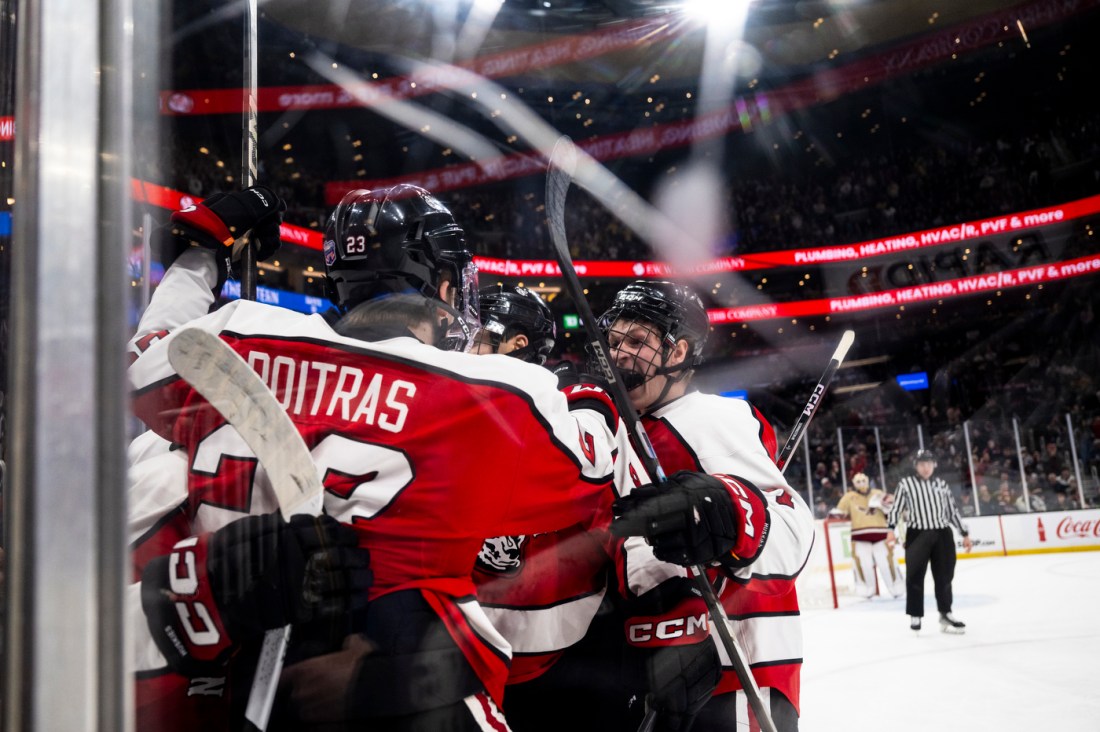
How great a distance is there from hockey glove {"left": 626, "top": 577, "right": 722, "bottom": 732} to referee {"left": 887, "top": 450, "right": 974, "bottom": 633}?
204cm

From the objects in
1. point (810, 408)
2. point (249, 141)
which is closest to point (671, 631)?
point (810, 408)

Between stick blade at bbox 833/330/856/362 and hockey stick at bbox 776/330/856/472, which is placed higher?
stick blade at bbox 833/330/856/362

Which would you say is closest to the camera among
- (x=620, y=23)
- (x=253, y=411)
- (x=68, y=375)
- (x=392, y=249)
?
(x=68, y=375)

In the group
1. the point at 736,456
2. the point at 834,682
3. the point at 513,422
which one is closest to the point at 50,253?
the point at 513,422

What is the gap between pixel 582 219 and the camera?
1371 millimetres

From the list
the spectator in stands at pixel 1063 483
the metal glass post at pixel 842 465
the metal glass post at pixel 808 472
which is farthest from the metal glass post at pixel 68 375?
the spectator in stands at pixel 1063 483

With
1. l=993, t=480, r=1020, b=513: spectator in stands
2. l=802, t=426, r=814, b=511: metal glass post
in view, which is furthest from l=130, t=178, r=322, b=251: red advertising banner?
l=993, t=480, r=1020, b=513: spectator in stands

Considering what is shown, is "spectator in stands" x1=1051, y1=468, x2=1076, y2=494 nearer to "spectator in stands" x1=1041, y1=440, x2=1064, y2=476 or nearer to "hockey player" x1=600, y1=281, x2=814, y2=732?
"spectator in stands" x1=1041, y1=440, x2=1064, y2=476

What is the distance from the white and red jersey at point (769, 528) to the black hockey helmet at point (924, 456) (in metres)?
1.82

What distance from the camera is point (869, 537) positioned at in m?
3.75

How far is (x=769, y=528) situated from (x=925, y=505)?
313 centimetres

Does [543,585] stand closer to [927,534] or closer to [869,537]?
[869,537]

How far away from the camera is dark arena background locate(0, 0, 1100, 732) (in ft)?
1.47

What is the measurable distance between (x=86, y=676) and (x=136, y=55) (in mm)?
383
